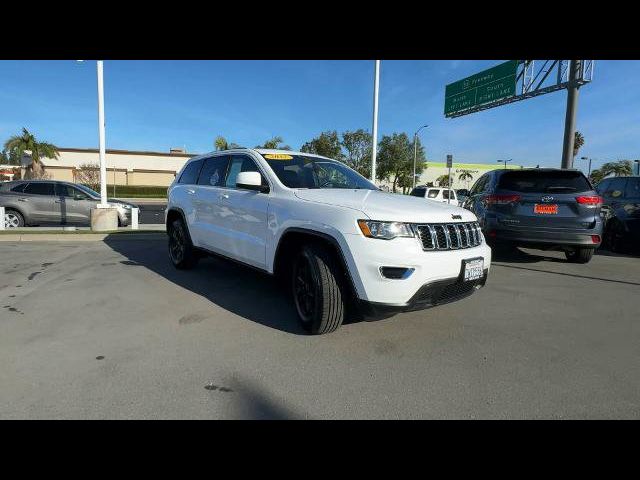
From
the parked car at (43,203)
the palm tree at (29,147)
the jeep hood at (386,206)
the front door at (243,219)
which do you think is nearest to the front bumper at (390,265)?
the jeep hood at (386,206)

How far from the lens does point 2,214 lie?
33.5 ft

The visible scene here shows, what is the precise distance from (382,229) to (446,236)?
0.59 meters

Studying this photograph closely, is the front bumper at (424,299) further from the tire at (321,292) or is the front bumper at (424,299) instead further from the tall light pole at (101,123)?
the tall light pole at (101,123)

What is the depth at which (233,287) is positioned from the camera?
5.07m

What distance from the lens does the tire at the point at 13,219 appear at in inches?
413

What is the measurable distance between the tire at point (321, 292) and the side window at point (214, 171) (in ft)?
6.98

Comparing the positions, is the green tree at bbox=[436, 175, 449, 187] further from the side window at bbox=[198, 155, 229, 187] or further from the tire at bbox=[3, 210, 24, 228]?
the side window at bbox=[198, 155, 229, 187]

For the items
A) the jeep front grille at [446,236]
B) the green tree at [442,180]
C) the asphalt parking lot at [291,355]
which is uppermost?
the green tree at [442,180]

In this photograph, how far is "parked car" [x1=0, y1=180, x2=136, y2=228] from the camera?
34.6 ft
